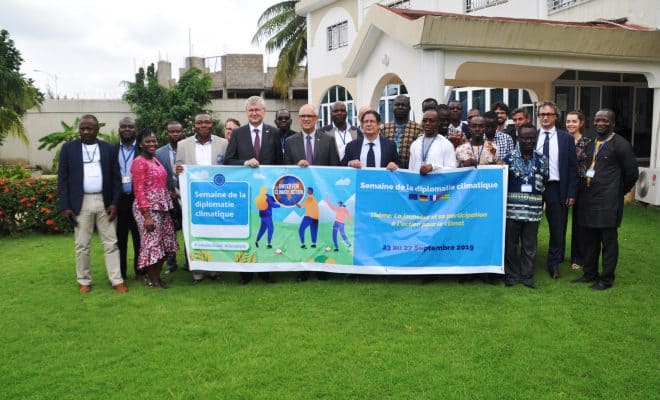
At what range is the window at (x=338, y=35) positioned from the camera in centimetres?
2259

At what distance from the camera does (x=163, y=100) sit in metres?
27.2

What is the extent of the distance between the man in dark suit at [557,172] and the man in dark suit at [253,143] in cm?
302

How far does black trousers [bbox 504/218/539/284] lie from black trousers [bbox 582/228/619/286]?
635mm

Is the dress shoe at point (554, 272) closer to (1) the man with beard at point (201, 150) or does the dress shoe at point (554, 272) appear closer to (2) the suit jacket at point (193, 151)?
(1) the man with beard at point (201, 150)

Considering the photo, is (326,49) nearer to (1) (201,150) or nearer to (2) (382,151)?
(1) (201,150)

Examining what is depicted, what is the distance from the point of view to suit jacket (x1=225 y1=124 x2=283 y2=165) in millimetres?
6422

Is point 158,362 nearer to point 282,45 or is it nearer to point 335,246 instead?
point 335,246

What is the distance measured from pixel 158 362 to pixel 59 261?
441cm

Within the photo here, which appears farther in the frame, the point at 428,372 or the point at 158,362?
the point at 158,362

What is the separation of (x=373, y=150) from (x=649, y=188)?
26.0 ft

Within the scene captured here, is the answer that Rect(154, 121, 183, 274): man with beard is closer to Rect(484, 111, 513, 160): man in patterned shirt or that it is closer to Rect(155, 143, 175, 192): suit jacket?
Rect(155, 143, 175, 192): suit jacket

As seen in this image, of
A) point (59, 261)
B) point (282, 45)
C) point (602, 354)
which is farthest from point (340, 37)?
point (602, 354)

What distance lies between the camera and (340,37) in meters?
22.9

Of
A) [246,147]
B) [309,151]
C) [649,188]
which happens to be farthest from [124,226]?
[649,188]
